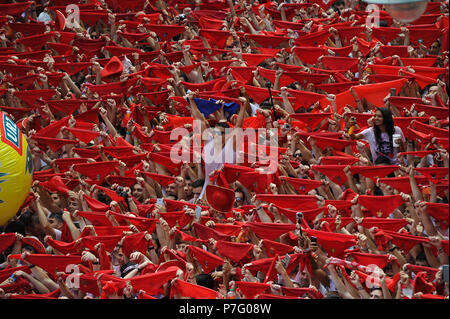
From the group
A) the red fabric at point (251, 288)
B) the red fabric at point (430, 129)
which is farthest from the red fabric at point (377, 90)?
the red fabric at point (251, 288)

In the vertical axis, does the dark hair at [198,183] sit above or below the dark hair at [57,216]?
above

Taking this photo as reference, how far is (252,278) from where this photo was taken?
7727 mm

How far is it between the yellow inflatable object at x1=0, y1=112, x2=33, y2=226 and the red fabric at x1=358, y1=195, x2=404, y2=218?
9.73ft

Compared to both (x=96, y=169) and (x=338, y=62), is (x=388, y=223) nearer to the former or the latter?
(x=96, y=169)

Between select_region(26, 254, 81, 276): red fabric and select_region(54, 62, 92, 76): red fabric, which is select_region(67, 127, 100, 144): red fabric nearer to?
select_region(54, 62, 92, 76): red fabric

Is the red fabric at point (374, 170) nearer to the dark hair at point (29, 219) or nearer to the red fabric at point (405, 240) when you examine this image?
the red fabric at point (405, 240)

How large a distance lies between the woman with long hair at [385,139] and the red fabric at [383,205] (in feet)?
2.98

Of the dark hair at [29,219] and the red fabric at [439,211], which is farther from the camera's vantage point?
the dark hair at [29,219]

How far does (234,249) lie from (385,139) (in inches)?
76.4

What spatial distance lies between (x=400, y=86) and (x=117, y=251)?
11.6ft

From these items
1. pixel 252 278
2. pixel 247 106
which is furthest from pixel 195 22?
pixel 252 278

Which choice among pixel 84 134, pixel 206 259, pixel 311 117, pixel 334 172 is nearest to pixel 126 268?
pixel 206 259

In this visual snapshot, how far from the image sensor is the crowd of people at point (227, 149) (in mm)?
7781

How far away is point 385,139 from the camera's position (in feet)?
30.2
